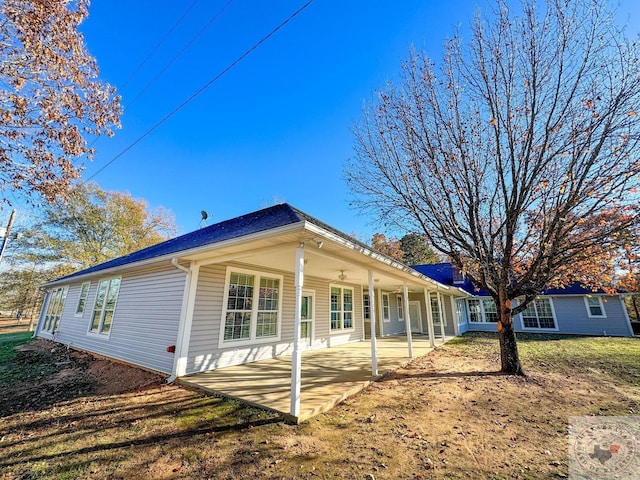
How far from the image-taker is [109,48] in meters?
6.31

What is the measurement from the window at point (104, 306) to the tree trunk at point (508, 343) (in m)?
10.9

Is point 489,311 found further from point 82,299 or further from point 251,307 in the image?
point 82,299

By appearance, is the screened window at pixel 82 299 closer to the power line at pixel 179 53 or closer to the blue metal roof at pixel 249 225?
the blue metal roof at pixel 249 225

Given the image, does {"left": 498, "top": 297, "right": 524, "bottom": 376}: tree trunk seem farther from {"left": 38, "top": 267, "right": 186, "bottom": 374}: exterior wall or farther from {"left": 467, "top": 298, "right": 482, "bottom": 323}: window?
{"left": 467, "top": 298, "right": 482, "bottom": 323}: window

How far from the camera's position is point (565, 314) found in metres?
15.0

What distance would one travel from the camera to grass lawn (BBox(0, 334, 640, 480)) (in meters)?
2.80

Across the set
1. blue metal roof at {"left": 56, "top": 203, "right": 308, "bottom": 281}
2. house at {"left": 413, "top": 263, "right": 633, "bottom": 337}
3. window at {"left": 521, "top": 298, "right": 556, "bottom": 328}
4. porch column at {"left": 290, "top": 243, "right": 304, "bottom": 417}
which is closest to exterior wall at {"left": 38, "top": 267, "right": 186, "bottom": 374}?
blue metal roof at {"left": 56, "top": 203, "right": 308, "bottom": 281}

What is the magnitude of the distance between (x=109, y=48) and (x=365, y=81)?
6531 millimetres

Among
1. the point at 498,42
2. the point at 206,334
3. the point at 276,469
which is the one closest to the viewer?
the point at 276,469

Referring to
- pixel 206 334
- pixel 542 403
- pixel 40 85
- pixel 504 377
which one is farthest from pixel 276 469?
pixel 40 85

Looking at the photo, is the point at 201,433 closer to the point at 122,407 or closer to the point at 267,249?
the point at 122,407

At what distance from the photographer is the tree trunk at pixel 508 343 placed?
6555 mm

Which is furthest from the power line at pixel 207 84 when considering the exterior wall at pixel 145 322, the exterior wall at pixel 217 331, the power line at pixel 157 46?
the exterior wall at pixel 217 331

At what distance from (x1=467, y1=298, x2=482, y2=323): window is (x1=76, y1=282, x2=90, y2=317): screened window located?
2091cm
